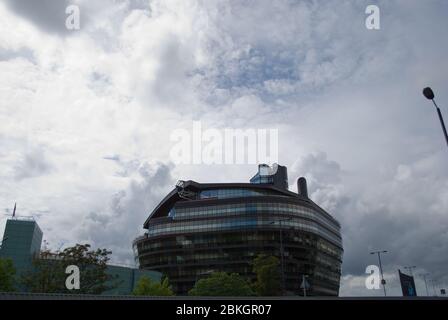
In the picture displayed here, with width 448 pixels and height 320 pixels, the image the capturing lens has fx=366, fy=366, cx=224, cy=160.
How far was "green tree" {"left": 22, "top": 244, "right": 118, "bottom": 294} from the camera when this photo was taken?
4909 centimetres

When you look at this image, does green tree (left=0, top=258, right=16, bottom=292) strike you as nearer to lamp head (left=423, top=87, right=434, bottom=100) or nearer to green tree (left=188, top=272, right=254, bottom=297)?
green tree (left=188, top=272, right=254, bottom=297)

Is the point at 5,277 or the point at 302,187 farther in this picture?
the point at 302,187

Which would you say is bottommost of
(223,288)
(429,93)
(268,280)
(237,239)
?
(223,288)

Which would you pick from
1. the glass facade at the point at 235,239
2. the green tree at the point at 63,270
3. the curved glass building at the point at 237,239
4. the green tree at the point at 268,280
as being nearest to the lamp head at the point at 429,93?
the green tree at the point at 63,270

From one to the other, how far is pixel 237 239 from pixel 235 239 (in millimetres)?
651

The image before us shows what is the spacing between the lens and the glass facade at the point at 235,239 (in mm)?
114375

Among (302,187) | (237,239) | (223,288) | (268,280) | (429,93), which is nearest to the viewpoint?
(429,93)

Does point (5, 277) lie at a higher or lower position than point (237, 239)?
lower

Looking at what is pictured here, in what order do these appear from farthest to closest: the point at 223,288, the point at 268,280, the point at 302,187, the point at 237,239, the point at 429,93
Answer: the point at 302,187 → the point at 237,239 → the point at 268,280 → the point at 223,288 → the point at 429,93

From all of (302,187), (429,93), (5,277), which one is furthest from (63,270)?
(302,187)

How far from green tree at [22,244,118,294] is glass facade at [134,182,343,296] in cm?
6296

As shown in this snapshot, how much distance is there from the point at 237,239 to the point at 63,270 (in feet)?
231

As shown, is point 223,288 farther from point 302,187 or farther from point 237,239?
point 302,187

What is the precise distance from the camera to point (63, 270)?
165 ft
